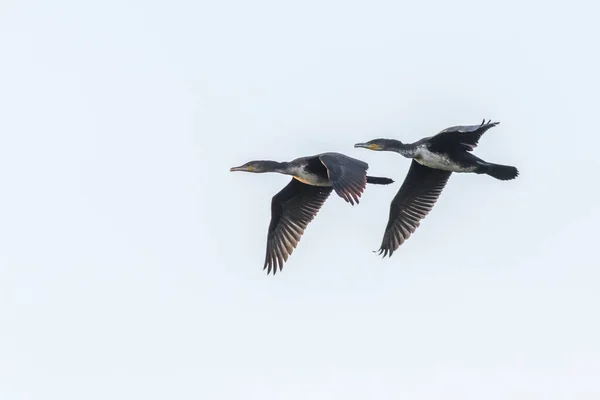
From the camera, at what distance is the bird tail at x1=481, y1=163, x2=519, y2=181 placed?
27.2 metres

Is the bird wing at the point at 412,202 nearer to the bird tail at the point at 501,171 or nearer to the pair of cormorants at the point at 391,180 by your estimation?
the pair of cormorants at the point at 391,180

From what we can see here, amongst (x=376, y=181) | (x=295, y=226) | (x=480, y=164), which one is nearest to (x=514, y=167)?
(x=480, y=164)

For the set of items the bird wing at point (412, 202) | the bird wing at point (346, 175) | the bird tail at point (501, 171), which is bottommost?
the bird wing at point (346, 175)

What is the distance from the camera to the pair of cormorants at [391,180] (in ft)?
87.9

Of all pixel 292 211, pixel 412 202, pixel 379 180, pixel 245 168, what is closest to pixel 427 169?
pixel 412 202

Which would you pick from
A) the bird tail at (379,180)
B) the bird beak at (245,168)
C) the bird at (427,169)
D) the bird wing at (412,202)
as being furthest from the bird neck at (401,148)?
the bird beak at (245,168)

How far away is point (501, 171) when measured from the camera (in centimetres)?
2722

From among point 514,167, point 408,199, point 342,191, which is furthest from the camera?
point 408,199

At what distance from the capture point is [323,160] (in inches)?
1020

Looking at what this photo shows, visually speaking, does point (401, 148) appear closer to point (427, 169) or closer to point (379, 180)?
point (379, 180)

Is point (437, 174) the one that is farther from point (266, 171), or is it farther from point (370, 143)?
point (266, 171)

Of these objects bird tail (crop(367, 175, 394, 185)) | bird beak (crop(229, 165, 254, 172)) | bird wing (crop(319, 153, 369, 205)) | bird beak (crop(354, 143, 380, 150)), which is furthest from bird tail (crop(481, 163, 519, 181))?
bird beak (crop(229, 165, 254, 172))

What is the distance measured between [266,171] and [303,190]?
33.6 inches

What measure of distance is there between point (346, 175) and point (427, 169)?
3.88 metres
